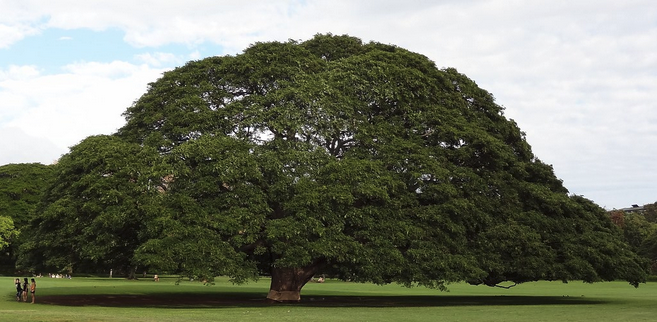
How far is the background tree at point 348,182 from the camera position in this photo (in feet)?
107

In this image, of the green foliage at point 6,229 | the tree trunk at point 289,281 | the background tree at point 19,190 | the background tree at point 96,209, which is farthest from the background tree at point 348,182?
the background tree at point 19,190

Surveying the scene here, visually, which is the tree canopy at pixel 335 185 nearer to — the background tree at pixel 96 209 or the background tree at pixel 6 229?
the background tree at pixel 96 209

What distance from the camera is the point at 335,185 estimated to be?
3331 cm

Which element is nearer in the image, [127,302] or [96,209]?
[96,209]

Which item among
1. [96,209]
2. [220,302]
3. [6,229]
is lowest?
[220,302]

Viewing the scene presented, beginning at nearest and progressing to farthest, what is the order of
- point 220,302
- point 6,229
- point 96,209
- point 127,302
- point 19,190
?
point 96,209
point 127,302
point 220,302
point 6,229
point 19,190

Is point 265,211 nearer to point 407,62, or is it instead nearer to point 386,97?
point 386,97

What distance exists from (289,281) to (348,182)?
27.5 feet

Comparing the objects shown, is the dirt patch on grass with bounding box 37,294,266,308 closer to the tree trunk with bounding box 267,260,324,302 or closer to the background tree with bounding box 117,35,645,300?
the tree trunk with bounding box 267,260,324,302

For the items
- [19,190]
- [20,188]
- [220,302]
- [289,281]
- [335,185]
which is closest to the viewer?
[335,185]

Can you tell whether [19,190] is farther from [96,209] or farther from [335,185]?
[335,185]

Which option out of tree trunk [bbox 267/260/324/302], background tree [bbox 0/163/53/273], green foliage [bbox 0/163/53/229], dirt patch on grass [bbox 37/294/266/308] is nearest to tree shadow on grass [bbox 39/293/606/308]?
dirt patch on grass [bbox 37/294/266/308]

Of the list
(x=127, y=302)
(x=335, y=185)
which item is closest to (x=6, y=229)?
(x=127, y=302)

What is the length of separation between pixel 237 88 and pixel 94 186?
1045cm
